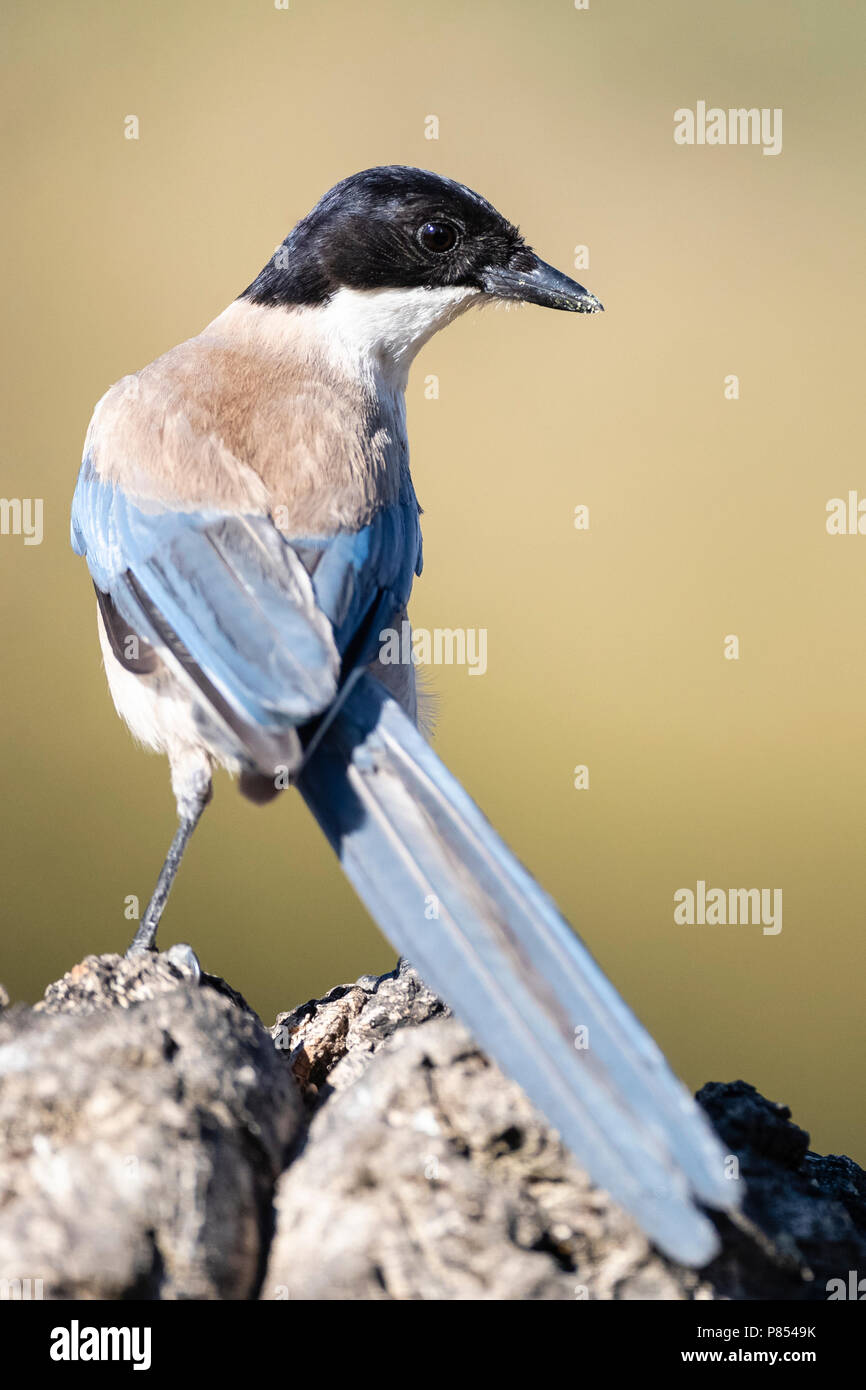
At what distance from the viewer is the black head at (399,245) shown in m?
2.90

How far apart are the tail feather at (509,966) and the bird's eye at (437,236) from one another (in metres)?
1.40

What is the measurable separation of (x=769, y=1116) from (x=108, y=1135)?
3.13 ft

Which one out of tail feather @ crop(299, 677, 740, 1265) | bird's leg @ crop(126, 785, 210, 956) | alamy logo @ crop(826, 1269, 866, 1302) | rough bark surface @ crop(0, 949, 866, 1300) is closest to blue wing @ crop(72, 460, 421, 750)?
tail feather @ crop(299, 677, 740, 1265)

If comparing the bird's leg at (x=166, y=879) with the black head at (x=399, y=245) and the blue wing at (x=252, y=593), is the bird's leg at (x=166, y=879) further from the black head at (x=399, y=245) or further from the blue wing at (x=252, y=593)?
the black head at (x=399, y=245)

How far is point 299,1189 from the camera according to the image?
61.0 inches

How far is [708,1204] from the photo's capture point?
1414mm

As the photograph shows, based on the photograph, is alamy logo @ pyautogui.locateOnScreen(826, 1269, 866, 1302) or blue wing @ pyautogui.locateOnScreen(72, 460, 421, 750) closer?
alamy logo @ pyautogui.locateOnScreen(826, 1269, 866, 1302)

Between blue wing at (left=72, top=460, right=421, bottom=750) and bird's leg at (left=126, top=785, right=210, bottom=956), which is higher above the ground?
blue wing at (left=72, top=460, right=421, bottom=750)

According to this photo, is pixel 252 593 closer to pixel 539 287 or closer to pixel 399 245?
pixel 399 245

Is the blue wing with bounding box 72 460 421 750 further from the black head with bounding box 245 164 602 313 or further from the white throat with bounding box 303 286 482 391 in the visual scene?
the black head with bounding box 245 164 602 313

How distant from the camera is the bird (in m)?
1.52

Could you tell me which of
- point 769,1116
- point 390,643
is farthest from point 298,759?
point 769,1116

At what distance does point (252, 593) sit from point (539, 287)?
1427mm
